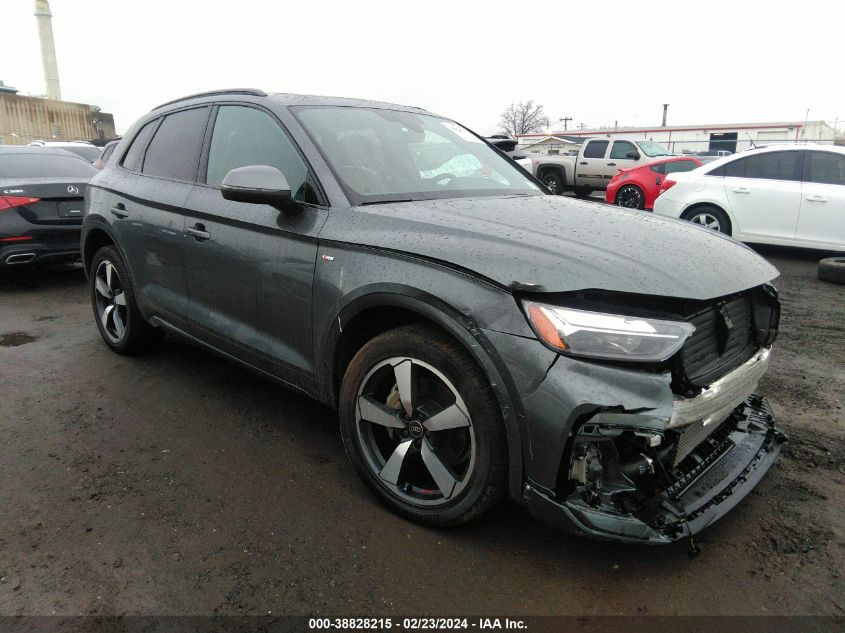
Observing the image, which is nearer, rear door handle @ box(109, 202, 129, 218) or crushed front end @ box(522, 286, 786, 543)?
crushed front end @ box(522, 286, 786, 543)

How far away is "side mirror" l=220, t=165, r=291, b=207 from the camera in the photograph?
102 inches

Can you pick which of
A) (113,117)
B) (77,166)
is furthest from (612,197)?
(113,117)

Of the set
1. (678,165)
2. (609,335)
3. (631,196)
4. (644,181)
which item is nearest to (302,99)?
(609,335)

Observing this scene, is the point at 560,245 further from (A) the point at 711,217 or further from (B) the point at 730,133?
(B) the point at 730,133

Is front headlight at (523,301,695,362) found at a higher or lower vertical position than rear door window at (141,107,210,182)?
lower

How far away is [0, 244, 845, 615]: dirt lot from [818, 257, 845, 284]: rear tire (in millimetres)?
3799

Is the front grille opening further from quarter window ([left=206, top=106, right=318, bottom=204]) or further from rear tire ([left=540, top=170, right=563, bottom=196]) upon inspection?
rear tire ([left=540, top=170, right=563, bottom=196])

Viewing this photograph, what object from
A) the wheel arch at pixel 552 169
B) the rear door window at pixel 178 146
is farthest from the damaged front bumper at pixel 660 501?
the wheel arch at pixel 552 169

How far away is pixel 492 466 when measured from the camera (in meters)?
2.11

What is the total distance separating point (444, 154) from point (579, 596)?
231 cm

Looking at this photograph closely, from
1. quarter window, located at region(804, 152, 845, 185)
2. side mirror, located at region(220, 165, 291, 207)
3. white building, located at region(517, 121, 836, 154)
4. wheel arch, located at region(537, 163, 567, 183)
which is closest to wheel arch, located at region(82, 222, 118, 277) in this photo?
side mirror, located at region(220, 165, 291, 207)

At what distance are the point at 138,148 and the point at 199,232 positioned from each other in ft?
4.48

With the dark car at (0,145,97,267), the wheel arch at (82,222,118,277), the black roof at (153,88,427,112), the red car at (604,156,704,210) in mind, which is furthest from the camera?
the red car at (604,156,704,210)

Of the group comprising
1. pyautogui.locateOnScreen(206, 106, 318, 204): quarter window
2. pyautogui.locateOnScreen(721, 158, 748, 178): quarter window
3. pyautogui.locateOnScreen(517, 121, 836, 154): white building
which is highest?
pyautogui.locateOnScreen(517, 121, 836, 154): white building
